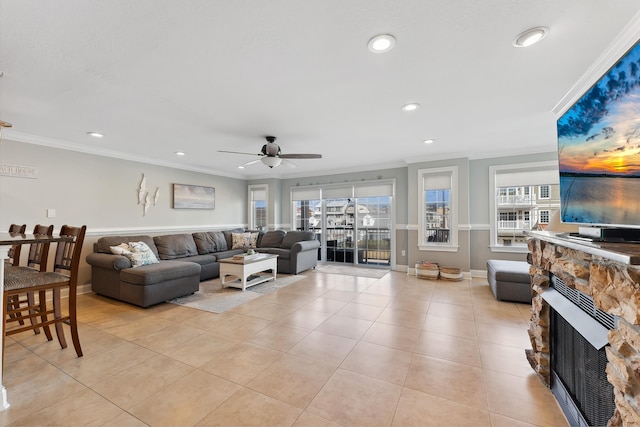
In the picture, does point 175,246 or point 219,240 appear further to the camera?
point 219,240

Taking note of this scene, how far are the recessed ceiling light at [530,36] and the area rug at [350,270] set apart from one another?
14.2 feet

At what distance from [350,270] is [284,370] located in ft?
13.2

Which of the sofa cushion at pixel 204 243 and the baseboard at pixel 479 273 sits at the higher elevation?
the sofa cushion at pixel 204 243

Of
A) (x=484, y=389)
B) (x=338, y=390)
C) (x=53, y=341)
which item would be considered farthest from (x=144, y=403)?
(x=484, y=389)

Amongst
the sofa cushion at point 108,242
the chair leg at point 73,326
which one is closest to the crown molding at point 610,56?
the chair leg at point 73,326

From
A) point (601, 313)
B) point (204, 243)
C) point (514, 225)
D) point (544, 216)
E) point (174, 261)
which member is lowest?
point (174, 261)

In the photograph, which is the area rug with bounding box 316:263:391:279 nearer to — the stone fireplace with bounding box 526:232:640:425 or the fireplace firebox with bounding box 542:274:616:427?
the stone fireplace with bounding box 526:232:640:425

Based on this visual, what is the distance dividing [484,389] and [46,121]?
5.41 m

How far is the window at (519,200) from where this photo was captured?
4816 millimetres

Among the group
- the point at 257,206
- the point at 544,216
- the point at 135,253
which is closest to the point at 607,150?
the point at 544,216

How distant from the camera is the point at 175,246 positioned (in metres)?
5.23

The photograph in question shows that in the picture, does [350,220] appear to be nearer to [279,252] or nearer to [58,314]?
[279,252]

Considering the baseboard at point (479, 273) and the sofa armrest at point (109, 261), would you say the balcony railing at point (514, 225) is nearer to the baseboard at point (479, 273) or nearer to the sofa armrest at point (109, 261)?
the baseboard at point (479, 273)

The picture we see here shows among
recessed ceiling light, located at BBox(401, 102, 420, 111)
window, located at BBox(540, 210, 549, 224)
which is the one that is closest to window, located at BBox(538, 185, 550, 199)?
window, located at BBox(540, 210, 549, 224)
